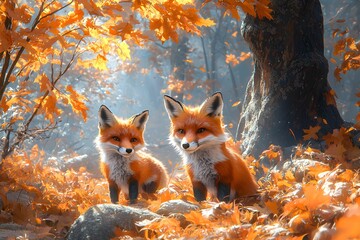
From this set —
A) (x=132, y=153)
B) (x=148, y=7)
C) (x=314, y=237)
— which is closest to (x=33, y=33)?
(x=148, y=7)

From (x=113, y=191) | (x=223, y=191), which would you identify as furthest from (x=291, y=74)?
(x=113, y=191)

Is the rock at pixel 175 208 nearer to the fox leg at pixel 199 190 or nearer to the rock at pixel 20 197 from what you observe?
the fox leg at pixel 199 190

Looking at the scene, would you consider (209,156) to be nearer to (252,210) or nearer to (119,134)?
(252,210)

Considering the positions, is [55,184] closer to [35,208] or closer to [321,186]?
[35,208]

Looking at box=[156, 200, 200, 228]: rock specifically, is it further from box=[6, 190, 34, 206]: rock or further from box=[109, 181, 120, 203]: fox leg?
box=[6, 190, 34, 206]: rock

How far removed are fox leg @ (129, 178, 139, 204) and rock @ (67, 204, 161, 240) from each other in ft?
3.57

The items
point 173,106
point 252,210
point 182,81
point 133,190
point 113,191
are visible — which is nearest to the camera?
point 252,210

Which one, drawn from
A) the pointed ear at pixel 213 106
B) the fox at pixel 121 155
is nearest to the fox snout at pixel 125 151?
the fox at pixel 121 155

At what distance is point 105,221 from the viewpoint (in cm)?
353

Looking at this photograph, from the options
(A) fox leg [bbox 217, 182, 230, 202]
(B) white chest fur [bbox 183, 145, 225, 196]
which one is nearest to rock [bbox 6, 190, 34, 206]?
(B) white chest fur [bbox 183, 145, 225, 196]

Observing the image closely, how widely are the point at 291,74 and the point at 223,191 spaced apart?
3.75 metres

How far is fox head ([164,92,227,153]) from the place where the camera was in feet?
13.9

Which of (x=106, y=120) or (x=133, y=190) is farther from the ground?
(x=106, y=120)

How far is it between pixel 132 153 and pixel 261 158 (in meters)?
3.00
